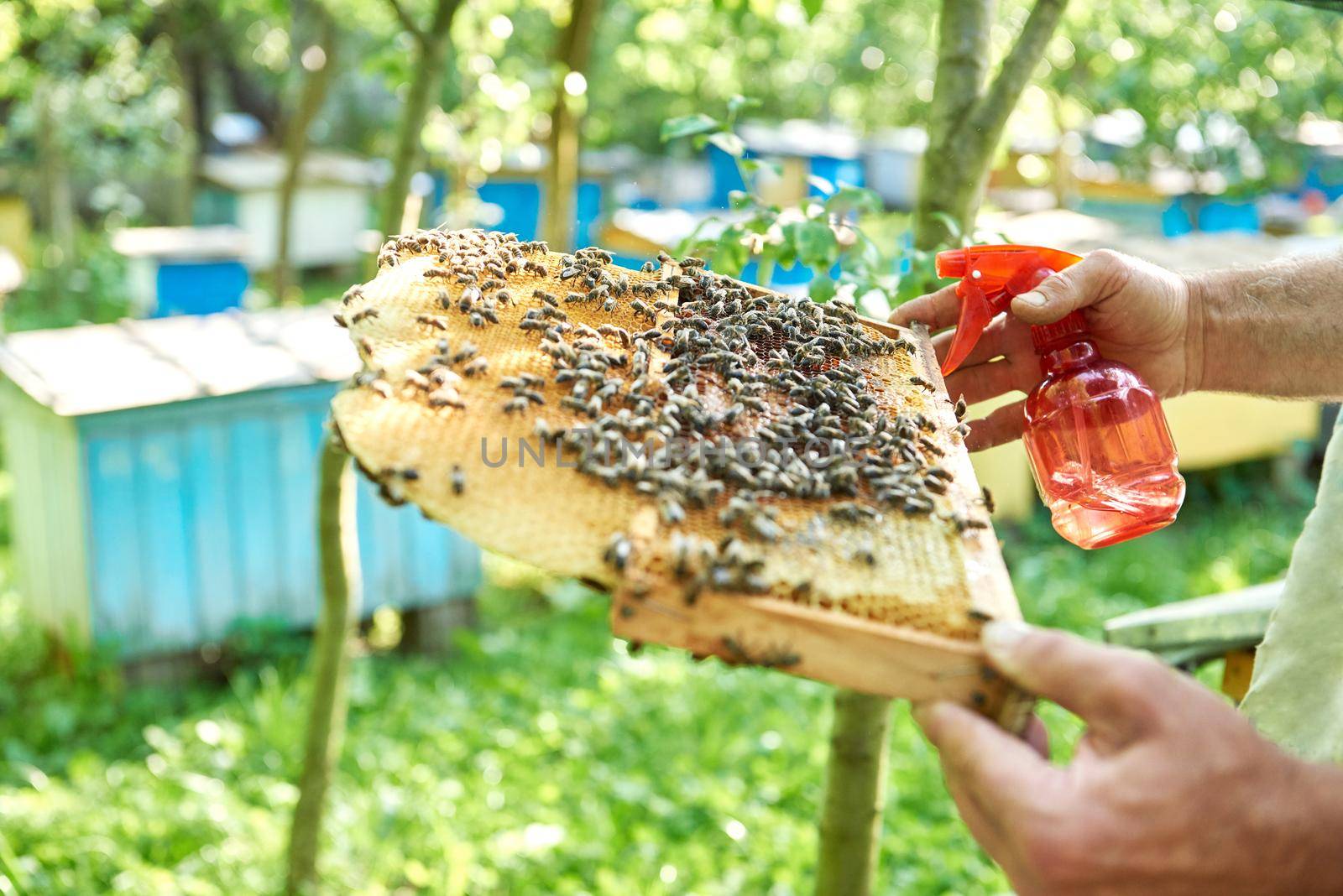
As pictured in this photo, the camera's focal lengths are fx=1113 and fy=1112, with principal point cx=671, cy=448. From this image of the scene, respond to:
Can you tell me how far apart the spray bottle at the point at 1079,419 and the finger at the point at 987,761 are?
1.19 meters

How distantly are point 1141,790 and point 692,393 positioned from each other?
40.1 inches

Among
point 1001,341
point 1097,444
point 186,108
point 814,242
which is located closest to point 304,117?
point 186,108

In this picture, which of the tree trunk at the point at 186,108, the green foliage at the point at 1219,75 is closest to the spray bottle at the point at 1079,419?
the green foliage at the point at 1219,75

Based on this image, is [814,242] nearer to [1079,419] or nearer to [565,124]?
[1079,419]

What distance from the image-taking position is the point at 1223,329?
2953 millimetres

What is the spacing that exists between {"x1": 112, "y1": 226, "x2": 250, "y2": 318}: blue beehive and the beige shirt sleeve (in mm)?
13088

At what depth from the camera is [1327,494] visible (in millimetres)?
2719

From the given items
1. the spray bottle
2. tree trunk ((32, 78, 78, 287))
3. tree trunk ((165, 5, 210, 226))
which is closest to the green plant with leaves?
the spray bottle

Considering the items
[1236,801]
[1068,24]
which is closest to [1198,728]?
[1236,801]

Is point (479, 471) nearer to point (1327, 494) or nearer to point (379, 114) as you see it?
point (1327, 494)

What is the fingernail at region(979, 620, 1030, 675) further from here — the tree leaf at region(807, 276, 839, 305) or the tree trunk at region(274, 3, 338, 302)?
the tree trunk at region(274, 3, 338, 302)

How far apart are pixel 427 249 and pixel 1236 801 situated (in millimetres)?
2014

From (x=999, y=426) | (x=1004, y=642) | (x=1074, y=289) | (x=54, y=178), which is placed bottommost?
(x=54, y=178)

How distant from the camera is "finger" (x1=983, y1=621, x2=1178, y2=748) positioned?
4.93ft
